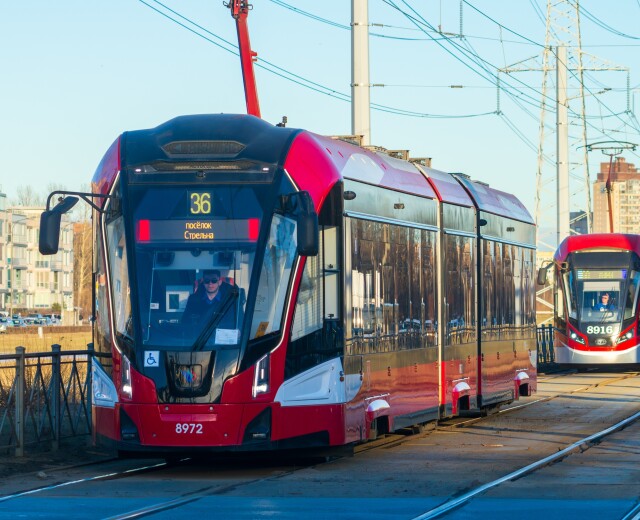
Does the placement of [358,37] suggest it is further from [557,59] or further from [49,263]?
[49,263]

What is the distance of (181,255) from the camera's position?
46.5 ft

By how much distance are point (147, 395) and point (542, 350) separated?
99.7 feet

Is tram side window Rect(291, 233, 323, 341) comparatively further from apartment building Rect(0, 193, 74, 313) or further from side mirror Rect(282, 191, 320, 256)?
apartment building Rect(0, 193, 74, 313)

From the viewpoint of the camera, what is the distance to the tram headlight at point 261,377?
13.9 m

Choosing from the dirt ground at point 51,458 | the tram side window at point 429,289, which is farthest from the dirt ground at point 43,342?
the dirt ground at point 51,458

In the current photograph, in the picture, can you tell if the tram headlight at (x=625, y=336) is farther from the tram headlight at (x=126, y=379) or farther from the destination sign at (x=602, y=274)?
the tram headlight at (x=126, y=379)

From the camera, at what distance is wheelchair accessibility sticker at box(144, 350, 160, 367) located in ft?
45.9

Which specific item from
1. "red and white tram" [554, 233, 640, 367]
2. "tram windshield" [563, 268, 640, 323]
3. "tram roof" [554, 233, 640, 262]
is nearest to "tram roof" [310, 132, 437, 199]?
"tram roof" [554, 233, 640, 262]

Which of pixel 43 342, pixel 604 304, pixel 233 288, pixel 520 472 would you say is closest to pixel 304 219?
pixel 233 288

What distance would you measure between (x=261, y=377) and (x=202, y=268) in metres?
1.19

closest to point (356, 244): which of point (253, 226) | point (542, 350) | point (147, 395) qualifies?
point (253, 226)

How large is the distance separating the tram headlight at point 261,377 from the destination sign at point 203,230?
118 cm

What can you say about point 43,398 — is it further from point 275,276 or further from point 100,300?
point 275,276

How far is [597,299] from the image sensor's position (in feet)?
127
